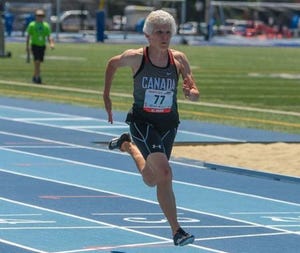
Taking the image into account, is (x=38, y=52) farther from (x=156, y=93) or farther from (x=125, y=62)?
(x=156, y=93)

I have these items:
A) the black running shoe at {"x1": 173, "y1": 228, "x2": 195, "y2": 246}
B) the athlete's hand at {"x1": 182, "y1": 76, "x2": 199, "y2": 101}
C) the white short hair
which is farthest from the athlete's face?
the black running shoe at {"x1": 173, "y1": 228, "x2": 195, "y2": 246}

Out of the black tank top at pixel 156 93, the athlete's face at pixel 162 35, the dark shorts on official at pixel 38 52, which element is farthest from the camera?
the dark shorts on official at pixel 38 52

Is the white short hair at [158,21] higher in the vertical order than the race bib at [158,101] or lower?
higher

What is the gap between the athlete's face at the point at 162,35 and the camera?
10.2 metres

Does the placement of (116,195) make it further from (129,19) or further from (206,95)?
(129,19)

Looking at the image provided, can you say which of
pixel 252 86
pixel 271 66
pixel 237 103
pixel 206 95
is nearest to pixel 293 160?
pixel 237 103

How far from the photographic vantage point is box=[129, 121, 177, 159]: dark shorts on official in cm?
1036

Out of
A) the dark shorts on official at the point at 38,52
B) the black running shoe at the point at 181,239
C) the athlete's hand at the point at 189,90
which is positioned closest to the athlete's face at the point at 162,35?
the athlete's hand at the point at 189,90

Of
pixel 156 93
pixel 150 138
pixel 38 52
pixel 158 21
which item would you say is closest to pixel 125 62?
Result: pixel 156 93

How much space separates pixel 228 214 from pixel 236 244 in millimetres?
1825

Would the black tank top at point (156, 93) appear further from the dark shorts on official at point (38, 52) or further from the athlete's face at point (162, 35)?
the dark shorts on official at point (38, 52)

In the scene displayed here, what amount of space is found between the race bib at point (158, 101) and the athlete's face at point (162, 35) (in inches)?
15.7

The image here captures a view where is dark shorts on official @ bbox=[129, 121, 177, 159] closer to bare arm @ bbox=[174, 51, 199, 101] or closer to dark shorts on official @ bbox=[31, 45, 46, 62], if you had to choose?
bare arm @ bbox=[174, 51, 199, 101]

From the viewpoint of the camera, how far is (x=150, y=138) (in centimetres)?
1039
